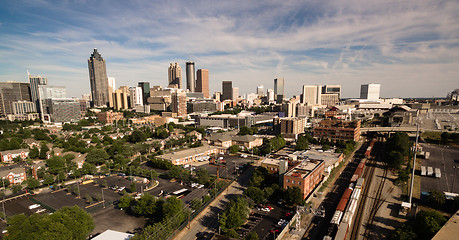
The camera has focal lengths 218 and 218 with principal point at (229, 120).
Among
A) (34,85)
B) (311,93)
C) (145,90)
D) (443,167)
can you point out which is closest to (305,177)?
(443,167)

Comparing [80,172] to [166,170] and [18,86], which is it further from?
[18,86]

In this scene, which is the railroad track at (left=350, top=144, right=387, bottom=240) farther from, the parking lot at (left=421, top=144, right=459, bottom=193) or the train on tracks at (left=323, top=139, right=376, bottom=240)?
the parking lot at (left=421, top=144, right=459, bottom=193)

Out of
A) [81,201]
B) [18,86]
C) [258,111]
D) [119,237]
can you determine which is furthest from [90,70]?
[119,237]

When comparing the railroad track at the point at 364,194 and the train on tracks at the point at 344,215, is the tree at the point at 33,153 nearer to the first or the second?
the train on tracks at the point at 344,215

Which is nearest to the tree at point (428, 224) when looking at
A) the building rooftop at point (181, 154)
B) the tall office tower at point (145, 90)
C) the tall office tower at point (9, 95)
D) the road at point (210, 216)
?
the road at point (210, 216)

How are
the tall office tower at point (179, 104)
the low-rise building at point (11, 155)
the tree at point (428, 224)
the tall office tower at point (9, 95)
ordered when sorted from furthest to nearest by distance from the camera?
1. the tall office tower at point (179, 104)
2. the tall office tower at point (9, 95)
3. the low-rise building at point (11, 155)
4. the tree at point (428, 224)

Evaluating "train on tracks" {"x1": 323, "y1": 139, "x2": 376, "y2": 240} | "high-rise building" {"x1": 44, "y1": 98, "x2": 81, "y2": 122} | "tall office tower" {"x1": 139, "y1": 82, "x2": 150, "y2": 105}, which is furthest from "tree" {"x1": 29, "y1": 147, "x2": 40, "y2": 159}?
"tall office tower" {"x1": 139, "y1": 82, "x2": 150, "y2": 105}

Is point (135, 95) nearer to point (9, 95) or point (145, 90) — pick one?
point (145, 90)
